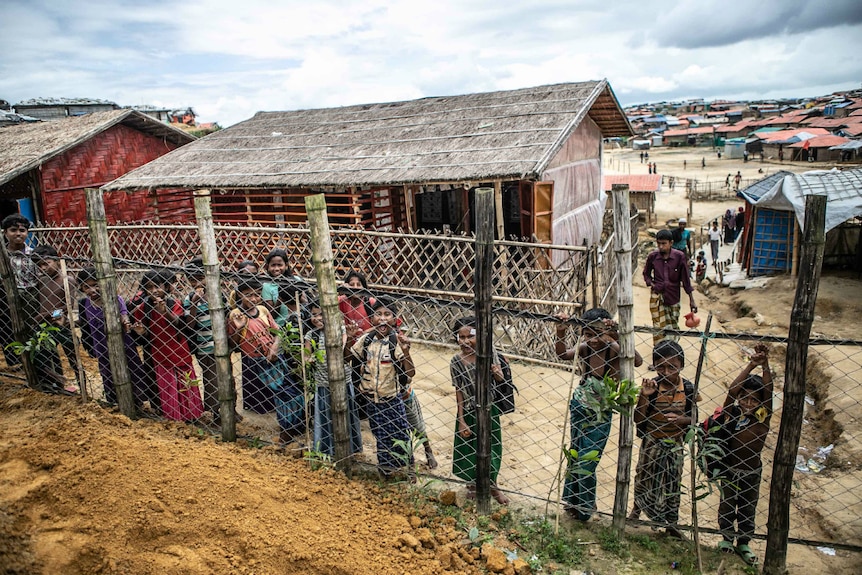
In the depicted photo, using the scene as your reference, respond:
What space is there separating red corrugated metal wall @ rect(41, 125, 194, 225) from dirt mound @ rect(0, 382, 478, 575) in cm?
993

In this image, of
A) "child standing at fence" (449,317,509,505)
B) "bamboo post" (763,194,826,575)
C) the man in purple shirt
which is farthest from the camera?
the man in purple shirt

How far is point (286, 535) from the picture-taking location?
106 inches

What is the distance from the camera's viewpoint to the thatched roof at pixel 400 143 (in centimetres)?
813

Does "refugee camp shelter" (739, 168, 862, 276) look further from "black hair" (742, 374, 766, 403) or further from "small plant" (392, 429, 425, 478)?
"small plant" (392, 429, 425, 478)

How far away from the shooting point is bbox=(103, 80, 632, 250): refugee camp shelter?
829 cm

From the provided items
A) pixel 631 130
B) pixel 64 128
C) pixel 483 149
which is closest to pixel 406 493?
pixel 483 149

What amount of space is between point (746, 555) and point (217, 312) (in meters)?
3.31

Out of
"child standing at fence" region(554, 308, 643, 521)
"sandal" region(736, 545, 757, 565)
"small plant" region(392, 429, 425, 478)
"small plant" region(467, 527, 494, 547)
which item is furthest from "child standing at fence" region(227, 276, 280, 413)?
"sandal" region(736, 545, 757, 565)

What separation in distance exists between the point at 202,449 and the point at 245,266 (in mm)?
2031

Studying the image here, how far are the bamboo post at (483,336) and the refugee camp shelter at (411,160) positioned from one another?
4712 mm

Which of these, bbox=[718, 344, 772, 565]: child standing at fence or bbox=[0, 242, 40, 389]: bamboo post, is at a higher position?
bbox=[0, 242, 40, 389]: bamboo post

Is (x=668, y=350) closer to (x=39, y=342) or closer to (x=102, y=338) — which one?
(x=102, y=338)

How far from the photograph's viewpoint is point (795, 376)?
2.71m

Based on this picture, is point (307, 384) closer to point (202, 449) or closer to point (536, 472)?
point (202, 449)
